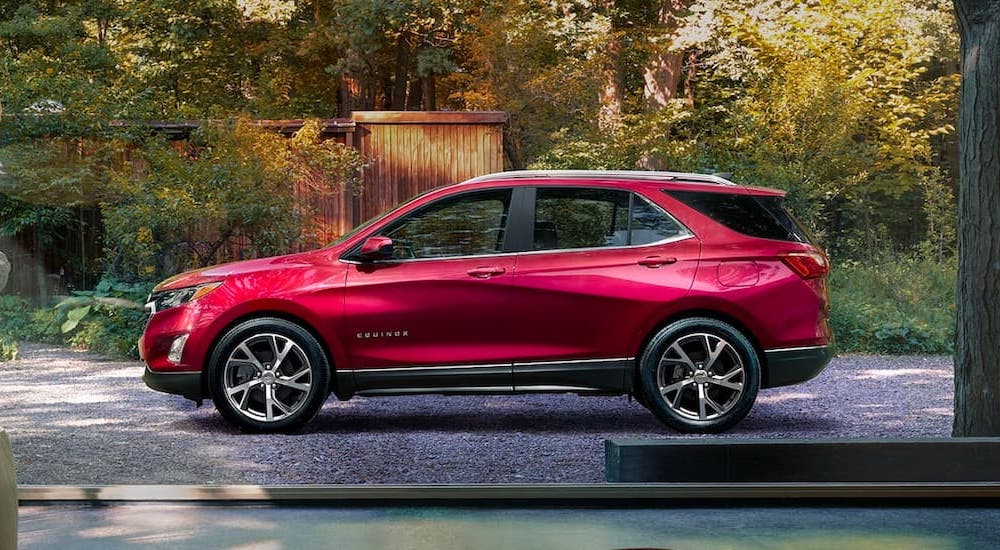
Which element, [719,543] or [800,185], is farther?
[800,185]

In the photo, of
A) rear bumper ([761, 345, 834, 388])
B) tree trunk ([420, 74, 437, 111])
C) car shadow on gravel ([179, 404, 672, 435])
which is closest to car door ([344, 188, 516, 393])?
car shadow on gravel ([179, 404, 672, 435])

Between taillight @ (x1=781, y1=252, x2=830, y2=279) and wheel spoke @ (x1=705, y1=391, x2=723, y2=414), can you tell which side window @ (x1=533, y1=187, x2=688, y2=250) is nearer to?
taillight @ (x1=781, y1=252, x2=830, y2=279)

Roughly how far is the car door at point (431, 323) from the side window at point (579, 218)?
159 millimetres

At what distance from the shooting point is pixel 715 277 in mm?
4113

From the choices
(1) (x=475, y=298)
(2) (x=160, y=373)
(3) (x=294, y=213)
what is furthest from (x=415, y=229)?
(3) (x=294, y=213)

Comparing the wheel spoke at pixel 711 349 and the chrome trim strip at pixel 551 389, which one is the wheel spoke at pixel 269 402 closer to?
the chrome trim strip at pixel 551 389

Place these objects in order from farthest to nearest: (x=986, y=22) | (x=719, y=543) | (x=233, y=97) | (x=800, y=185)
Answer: (x=233, y=97) → (x=800, y=185) → (x=986, y=22) → (x=719, y=543)

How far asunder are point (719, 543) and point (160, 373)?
6.32 ft

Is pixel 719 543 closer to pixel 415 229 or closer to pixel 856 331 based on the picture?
pixel 415 229

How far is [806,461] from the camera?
146 inches

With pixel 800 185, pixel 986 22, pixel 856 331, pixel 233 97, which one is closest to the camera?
pixel 986 22

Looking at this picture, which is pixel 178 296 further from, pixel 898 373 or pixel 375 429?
pixel 898 373

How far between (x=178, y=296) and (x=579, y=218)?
1.34 m

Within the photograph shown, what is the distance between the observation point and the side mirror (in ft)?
13.3
